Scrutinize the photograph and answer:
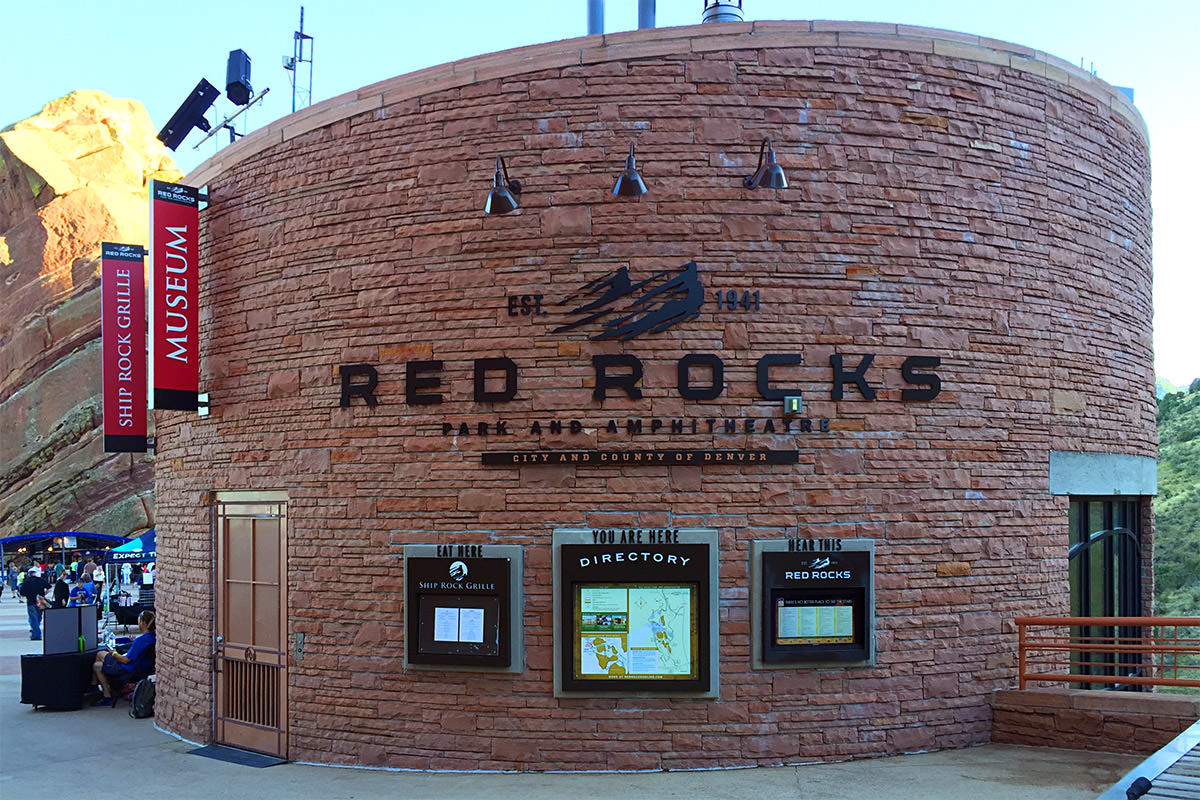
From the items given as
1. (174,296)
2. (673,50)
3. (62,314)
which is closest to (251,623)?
(174,296)

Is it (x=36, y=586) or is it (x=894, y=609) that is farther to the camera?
(x=36, y=586)

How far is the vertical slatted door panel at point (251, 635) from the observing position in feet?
34.8

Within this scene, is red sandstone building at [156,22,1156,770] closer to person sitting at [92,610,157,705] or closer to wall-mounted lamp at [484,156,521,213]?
wall-mounted lamp at [484,156,521,213]

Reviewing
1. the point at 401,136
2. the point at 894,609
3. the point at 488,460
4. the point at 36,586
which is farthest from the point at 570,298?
the point at 36,586

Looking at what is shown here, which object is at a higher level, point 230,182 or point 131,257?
point 230,182

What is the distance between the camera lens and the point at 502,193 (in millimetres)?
9484

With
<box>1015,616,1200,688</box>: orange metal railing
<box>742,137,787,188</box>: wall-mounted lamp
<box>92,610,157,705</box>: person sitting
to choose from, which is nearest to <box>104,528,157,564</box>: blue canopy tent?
<box>92,610,157,705</box>: person sitting

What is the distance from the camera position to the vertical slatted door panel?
34.8 feet

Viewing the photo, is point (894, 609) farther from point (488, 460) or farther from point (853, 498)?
point (488, 460)

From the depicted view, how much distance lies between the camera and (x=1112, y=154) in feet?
37.5

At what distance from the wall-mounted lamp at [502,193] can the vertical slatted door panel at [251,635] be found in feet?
12.5

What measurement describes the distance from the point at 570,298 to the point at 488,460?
163 cm

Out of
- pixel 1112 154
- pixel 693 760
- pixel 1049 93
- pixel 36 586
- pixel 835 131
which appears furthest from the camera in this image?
pixel 36 586

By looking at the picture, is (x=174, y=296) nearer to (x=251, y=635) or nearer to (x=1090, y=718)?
(x=251, y=635)
